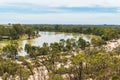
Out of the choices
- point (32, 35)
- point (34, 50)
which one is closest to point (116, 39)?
point (32, 35)

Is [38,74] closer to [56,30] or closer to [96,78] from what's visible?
[96,78]

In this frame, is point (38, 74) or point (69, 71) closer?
point (69, 71)

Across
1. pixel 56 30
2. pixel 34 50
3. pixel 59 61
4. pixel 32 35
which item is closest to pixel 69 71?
pixel 59 61

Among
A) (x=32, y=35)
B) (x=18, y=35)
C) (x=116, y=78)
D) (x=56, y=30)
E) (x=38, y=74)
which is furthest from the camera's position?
(x=56, y=30)

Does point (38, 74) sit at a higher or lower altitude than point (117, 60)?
lower

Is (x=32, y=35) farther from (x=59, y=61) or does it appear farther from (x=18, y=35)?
(x=59, y=61)

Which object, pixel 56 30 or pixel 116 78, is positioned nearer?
pixel 116 78

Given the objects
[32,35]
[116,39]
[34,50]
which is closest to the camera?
[34,50]

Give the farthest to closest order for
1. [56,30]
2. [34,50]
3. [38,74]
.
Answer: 1. [56,30]
2. [34,50]
3. [38,74]

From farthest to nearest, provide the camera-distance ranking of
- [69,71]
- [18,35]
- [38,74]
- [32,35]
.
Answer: [32,35] → [18,35] → [38,74] → [69,71]
